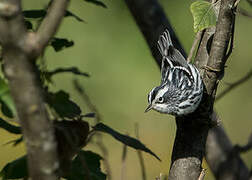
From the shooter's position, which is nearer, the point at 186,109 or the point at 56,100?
the point at 56,100

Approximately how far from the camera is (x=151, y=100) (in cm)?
400

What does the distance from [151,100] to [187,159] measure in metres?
1.63

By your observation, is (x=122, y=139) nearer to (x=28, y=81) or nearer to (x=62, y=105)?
(x=62, y=105)

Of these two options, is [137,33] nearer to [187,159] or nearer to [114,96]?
[114,96]

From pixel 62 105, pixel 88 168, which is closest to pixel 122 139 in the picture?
pixel 88 168

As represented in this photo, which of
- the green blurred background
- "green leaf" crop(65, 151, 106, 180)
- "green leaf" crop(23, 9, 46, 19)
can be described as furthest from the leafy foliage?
the green blurred background

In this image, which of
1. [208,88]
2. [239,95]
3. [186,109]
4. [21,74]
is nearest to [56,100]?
[21,74]

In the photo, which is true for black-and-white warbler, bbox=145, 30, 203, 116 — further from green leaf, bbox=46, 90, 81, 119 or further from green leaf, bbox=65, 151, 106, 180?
green leaf, bbox=46, 90, 81, 119

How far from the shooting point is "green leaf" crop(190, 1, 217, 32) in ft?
7.73

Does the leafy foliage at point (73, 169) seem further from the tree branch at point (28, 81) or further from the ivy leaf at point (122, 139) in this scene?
the tree branch at point (28, 81)

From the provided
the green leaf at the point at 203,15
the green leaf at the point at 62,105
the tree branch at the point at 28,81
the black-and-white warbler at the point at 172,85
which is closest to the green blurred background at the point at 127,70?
the black-and-white warbler at the point at 172,85

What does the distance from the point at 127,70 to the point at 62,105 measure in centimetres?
503

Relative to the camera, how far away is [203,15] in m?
2.38

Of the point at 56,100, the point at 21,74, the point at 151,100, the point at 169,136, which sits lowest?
the point at 169,136
